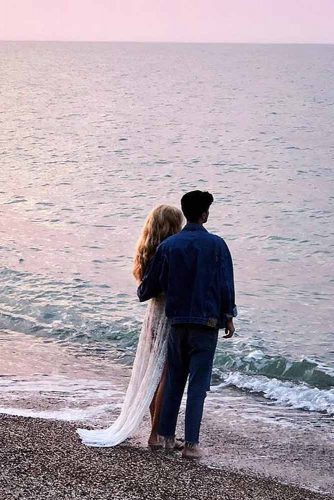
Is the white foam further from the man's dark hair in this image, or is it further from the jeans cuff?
the man's dark hair

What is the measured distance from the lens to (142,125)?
199 ft

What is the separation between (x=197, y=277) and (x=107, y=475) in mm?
1472

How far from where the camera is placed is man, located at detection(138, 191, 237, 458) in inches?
272

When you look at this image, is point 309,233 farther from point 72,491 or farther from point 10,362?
point 72,491

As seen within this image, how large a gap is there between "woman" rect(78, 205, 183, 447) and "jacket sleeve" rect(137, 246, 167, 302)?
0.13 m

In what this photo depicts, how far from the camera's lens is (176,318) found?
6.96 meters

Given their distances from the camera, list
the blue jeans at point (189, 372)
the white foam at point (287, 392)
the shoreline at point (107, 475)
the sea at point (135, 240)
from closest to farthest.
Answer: the shoreline at point (107, 475)
the blue jeans at point (189, 372)
the white foam at point (287, 392)
the sea at point (135, 240)

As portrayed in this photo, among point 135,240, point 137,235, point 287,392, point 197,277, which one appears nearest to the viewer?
point 197,277

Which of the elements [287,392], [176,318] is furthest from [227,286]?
[287,392]

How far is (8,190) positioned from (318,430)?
23886 millimetres

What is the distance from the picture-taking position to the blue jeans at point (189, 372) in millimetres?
7000

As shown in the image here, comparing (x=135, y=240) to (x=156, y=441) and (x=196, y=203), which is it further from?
(x=196, y=203)

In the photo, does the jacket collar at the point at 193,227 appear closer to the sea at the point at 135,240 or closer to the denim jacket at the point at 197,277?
the denim jacket at the point at 197,277

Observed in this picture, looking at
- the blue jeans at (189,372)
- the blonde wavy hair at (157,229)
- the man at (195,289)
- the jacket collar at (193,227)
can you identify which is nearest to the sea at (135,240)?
the blue jeans at (189,372)
